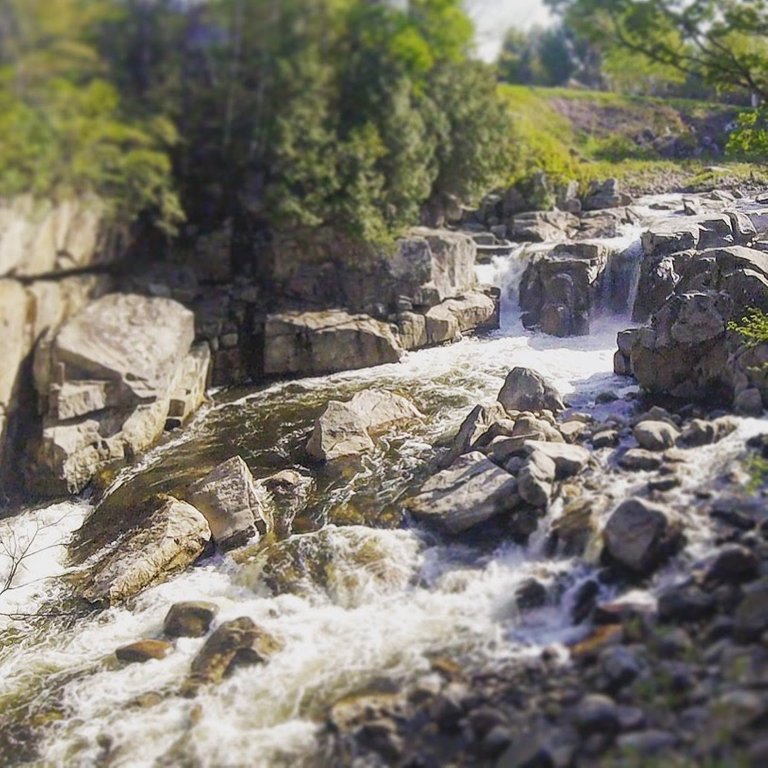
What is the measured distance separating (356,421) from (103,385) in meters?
5.65

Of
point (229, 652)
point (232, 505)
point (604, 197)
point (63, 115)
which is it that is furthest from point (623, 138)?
point (229, 652)

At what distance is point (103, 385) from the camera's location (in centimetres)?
1541

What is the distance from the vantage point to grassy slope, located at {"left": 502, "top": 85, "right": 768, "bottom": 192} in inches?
1426

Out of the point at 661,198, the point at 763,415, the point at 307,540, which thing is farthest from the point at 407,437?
the point at 661,198

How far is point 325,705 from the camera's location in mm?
8852

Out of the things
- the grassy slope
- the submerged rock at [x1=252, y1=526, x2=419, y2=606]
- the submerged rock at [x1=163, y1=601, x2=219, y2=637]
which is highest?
the grassy slope

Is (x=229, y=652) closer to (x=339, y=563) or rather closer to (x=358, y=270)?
(x=339, y=563)

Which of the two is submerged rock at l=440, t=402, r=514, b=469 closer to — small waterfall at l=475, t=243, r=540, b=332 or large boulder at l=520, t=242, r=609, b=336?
large boulder at l=520, t=242, r=609, b=336

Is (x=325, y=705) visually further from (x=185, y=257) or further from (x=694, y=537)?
(x=185, y=257)

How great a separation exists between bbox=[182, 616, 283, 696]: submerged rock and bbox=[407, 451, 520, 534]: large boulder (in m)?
3.46

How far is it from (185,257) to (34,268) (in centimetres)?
446

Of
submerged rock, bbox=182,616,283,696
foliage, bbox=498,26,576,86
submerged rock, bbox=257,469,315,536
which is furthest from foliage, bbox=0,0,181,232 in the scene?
foliage, bbox=498,26,576,86

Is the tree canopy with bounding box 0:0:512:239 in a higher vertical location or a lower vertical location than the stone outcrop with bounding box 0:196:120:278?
higher

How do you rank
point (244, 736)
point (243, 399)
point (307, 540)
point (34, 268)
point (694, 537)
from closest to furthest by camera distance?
point (244, 736), point (694, 537), point (307, 540), point (34, 268), point (243, 399)
